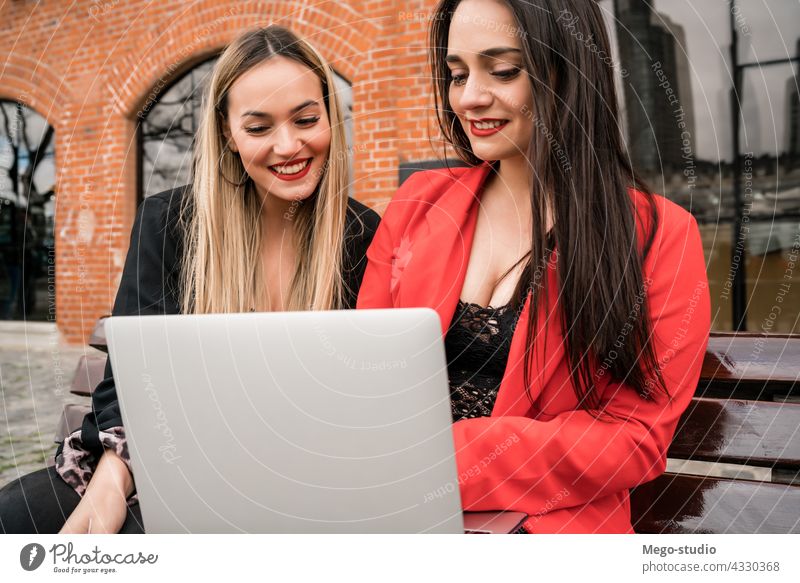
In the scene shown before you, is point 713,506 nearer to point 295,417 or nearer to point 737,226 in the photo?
point 295,417

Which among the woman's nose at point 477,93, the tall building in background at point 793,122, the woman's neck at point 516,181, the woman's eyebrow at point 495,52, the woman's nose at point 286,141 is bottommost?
the woman's neck at point 516,181

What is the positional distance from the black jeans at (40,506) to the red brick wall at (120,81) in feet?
8.38

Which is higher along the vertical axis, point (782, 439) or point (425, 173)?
point (425, 173)

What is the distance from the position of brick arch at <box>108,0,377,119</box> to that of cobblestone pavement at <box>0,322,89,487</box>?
1.78 m

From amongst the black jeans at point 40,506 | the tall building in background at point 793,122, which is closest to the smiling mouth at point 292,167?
the black jeans at point 40,506

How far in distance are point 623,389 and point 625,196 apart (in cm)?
30

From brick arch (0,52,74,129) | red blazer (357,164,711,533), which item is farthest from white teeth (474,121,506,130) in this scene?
brick arch (0,52,74,129)

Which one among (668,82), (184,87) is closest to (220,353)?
(668,82)

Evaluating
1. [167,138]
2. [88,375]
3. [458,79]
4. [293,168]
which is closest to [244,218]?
[293,168]

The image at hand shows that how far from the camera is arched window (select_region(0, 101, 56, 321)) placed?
222 inches

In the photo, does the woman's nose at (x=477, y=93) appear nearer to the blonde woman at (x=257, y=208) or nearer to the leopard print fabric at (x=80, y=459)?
the blonde woman at (x=257, y=208)

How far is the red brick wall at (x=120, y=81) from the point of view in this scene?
11.9 feet

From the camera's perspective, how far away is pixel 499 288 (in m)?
1.20
